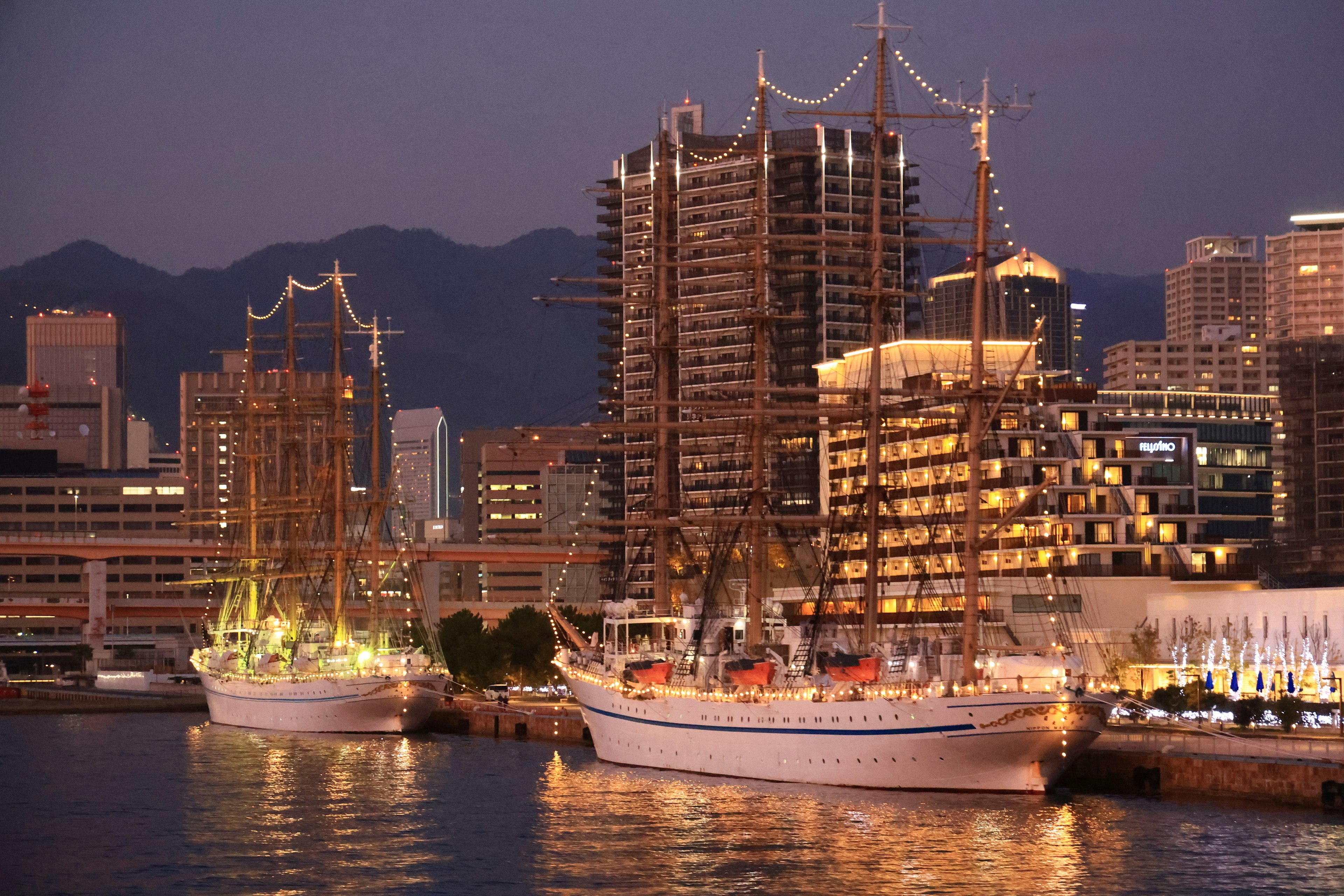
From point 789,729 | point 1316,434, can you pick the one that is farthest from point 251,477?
point 1316,434

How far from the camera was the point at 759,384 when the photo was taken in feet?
281

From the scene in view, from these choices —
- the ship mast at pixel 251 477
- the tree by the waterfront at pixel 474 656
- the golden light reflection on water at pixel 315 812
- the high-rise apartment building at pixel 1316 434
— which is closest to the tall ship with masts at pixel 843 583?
the tree by the waterfront at pixel 474 656

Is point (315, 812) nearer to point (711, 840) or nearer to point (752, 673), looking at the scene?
point (752, 673)

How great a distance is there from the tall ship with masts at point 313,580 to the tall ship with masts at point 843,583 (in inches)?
559

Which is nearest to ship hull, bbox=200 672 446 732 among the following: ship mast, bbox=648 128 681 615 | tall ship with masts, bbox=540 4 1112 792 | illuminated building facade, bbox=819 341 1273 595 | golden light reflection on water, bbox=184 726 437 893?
golden light reflection on water, bbox=184 726 437 893

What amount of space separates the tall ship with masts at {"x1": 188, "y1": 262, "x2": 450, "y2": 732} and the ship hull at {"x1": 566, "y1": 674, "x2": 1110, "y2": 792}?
3700 centimetres

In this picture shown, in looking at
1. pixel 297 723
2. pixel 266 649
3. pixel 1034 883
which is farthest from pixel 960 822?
pixel 266 649

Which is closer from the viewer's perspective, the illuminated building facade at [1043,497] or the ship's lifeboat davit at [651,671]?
the ship's lifeboat davit at [651,671]

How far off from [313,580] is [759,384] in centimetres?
5258

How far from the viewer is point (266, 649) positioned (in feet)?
420

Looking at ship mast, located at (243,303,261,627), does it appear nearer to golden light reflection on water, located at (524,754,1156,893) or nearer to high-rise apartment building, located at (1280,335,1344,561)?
golden light reflection on water, located at (524,754,1156,893)

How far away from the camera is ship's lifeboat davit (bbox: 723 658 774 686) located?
7119 centimetres

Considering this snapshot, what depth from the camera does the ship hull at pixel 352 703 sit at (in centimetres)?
10494

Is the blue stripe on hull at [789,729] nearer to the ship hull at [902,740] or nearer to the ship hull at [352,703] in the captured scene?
the ship hull at [902,740]
